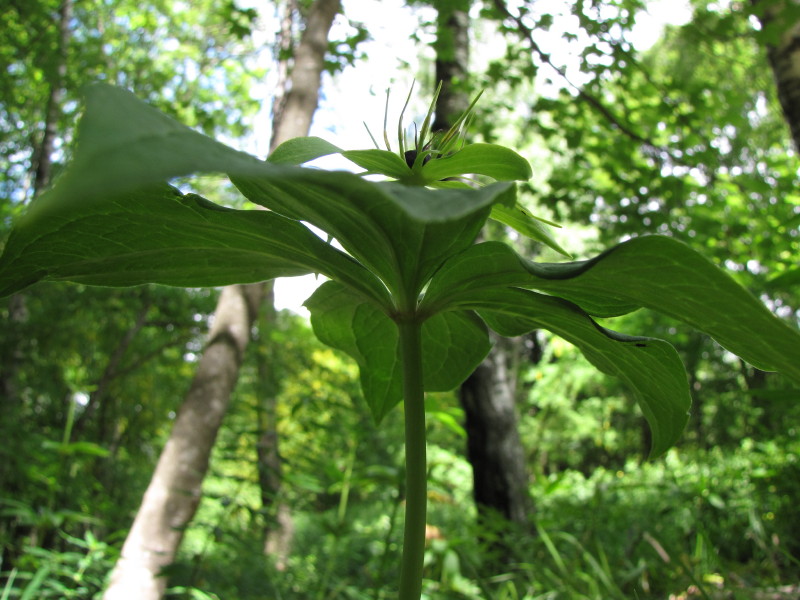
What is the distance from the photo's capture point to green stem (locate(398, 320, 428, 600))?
0.44 metres

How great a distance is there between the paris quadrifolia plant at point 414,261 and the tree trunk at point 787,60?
6.29ft

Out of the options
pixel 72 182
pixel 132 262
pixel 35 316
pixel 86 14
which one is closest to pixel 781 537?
pixel 132 262

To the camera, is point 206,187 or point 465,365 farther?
point 206,187

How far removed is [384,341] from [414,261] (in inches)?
8.1

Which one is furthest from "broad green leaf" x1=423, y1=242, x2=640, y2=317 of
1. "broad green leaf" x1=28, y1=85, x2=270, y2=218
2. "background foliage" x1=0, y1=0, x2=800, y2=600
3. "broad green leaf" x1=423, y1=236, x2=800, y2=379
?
"background foliage" x1=0, y1=0, x2=800, y2=600

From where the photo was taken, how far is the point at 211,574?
252 cm

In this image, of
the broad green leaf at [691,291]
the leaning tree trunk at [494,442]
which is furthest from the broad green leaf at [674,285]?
the leaning tree trunk at [494,442]

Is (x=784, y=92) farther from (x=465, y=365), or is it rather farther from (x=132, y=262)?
(x=132, y=262)

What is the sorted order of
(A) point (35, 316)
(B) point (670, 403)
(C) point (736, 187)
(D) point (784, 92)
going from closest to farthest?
(B) point (670, 403), (D) point (784, 92), (C) point (736, 187), (A) point (35, 316)

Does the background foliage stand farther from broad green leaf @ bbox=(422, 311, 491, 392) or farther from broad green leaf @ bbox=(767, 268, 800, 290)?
broad green leaf @ bbox=(422, 311, 491, 392)

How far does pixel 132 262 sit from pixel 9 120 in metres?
5.21

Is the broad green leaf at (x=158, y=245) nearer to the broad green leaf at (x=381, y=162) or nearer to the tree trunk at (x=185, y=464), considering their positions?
the broad green leaf at (x=381, y=162)

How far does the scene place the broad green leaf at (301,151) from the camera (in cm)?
48

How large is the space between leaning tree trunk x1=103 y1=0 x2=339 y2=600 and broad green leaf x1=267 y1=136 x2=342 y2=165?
124 cm
